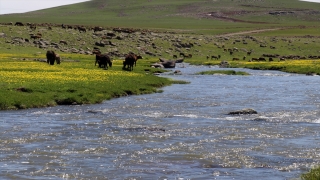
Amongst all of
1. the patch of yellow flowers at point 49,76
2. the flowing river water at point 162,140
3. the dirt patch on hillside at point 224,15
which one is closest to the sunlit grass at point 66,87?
the patch of yellow flowers at point 49,76

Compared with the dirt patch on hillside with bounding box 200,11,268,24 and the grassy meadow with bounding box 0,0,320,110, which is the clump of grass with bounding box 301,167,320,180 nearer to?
the grassy meadow with bounding box 0,0,320,110

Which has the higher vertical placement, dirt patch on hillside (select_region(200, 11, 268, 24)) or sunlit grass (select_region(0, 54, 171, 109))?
dirt patch on hillside (select_region(200, 11, 268, 24))

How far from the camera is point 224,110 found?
27.2m

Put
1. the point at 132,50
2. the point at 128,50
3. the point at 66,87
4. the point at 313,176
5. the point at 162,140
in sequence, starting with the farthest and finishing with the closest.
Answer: the point at 132,50 < the point at 128,50 < the point at 66,87 < the point at 162,140 < the point at 313,176

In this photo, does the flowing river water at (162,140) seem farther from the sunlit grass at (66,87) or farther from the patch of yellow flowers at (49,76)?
the patch of yellow flowers at (49,76)

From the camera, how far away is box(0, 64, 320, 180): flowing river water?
15.1 metres

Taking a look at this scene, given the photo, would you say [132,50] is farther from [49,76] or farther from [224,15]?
[224,15]

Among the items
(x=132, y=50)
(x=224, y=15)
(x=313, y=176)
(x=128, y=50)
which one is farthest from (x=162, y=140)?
(x=224, y=15)

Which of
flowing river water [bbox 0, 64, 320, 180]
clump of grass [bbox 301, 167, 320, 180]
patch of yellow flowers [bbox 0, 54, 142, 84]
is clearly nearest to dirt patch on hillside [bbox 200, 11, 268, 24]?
patch of yellow flowers [bbox 0, 54, 142, 84]

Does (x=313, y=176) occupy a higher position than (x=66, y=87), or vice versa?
(x=313, y=176)

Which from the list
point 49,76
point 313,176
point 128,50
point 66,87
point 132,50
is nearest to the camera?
point 313,176

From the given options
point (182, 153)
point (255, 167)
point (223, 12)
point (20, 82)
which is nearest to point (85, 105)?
point (20, 82)

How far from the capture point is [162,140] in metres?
19.0

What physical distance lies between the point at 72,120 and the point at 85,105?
5524 millimetres
